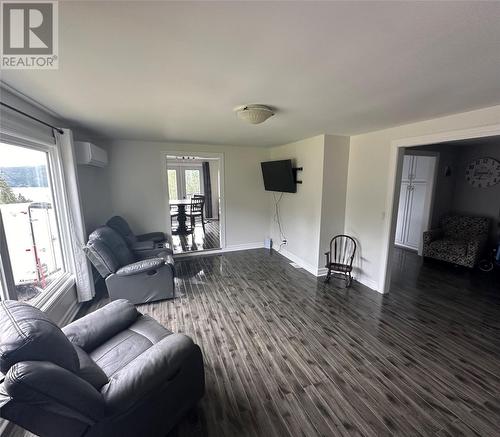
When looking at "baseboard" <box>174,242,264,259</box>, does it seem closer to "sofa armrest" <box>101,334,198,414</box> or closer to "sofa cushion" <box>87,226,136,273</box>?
"sofa cushion" <box>87,226,136,273</box>

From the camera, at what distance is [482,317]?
2.72m

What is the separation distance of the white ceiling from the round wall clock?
3.14 meters

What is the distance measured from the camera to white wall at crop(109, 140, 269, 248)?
425 centimetres

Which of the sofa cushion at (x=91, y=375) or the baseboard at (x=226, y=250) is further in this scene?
the baseboard at (x=226, y=250)

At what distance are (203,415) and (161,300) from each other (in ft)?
5.74

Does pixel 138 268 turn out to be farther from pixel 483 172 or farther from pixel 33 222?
pixel 483 172

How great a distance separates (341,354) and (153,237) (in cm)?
349

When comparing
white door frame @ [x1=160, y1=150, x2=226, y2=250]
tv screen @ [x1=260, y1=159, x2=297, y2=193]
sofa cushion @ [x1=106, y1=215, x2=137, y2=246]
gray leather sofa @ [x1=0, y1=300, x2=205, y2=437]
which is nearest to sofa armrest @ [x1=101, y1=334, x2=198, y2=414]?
gray leather sofa @ [x1=0, y1=300, x2=205, y2=437]

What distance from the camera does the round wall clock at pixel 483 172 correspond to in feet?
13.9

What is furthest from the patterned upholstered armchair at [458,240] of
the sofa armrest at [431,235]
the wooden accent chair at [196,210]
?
the wooden accent chair at [196,210]

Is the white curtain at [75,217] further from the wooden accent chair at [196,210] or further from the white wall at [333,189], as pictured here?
the wooden accent chair at [196,210]

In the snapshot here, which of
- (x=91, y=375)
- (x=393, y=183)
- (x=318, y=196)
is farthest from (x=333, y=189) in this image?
(x=91, y=375)

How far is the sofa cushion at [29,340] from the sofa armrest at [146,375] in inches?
9.0

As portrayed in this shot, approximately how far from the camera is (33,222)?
2.31m
